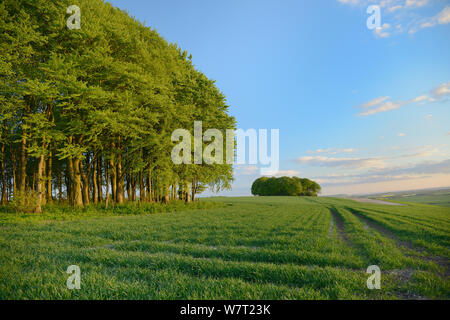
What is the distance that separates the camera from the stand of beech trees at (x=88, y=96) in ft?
60.3

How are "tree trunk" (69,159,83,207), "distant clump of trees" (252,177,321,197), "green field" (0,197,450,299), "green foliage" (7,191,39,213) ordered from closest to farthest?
"green field" (0,197,450,299)
"green foliage" (7,191,39,213)
"tree trunk" (69,159,83,207)
"distant clump of trees" (252,177,321,197)

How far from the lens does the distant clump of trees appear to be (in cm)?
10200

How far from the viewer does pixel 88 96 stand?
63.7 ft

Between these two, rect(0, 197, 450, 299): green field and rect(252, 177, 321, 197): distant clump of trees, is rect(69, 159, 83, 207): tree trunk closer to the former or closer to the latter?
rect(0, 197, 450, 299): green field

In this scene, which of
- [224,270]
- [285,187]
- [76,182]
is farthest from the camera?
[285,187]

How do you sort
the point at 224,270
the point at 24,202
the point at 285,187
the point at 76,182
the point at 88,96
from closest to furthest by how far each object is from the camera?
the point at 224,270, the point at 24,202, the point at 88,96, the point at 76,182, the point at 285,187

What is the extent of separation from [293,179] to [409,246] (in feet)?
331

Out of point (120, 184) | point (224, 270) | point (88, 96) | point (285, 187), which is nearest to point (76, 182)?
point (120, 184)

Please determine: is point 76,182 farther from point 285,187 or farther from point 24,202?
point 285,187

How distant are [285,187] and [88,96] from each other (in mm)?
94070

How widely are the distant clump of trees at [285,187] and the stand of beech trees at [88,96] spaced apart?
76.1 metres

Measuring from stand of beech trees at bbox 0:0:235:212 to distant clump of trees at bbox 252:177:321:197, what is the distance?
2995 inches

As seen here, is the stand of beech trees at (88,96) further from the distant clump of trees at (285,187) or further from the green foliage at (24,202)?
the distant clump of trees at (285,187)

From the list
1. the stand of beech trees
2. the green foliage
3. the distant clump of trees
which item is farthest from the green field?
the distant clump of trees
